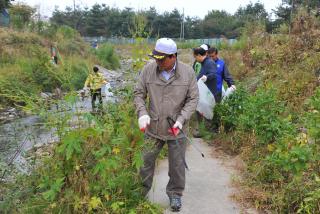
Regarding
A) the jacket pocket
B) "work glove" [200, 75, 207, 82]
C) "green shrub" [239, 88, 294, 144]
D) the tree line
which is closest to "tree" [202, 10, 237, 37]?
the tree line

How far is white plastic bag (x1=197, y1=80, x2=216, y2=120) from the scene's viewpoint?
638 centimetres

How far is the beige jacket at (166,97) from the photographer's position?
3553mm

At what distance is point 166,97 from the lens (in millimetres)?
3562

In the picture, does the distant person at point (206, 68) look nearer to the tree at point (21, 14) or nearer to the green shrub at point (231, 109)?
the green shrub at point (231, 109)

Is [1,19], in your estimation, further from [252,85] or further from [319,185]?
[319,185]

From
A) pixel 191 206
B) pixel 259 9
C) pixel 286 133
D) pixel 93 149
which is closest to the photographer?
pixel 93 149

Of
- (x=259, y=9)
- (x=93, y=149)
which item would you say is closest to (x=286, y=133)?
(x=93, y=149)

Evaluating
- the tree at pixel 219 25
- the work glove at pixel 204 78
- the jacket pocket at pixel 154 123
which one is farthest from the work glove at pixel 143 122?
the tree at pixel 219 25

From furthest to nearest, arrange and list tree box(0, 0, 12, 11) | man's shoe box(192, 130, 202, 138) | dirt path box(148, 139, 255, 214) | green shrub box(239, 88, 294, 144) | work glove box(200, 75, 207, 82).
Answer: tree box(0, 0, 12, 11)
man's shoe box(192, 130, 202, 138)
work glove box(200, 75, 207, 82)
green shrub box(239, 88, 294, 144)
dirt path box(148, 139, 255, 214)

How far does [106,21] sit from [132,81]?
177 ft

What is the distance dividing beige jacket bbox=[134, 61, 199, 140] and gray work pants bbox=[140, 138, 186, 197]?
11 cm

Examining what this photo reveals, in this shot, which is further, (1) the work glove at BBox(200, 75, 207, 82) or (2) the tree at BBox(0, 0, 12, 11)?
(2) the tree at BBox(0, 0, 12, 11)

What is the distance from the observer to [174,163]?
3750mm

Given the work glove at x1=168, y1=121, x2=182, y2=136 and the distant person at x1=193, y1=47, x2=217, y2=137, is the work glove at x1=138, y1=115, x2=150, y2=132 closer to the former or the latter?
the work glove at x1=168, y1=121, x2=182, y2=136
